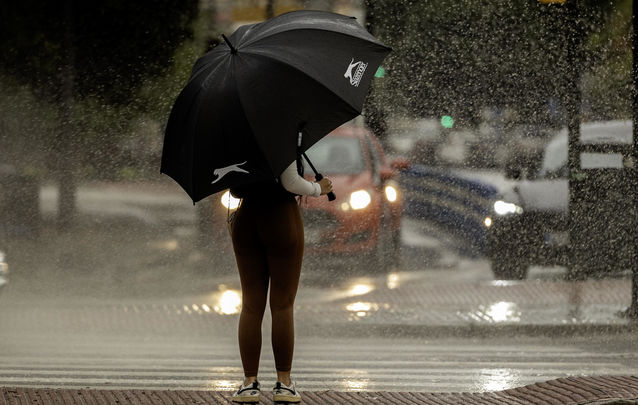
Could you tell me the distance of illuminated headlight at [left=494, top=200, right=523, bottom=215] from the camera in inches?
576

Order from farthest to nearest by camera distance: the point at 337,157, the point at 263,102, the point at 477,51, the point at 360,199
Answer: the point at 477,51 → the point at 337,157 → the point at 360,199 → the point at 263,102

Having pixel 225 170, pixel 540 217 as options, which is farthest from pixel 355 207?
pixel 225 170

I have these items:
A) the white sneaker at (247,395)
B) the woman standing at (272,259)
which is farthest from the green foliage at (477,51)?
the white sneaker at (247,395)

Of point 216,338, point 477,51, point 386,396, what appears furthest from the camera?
point 477,51

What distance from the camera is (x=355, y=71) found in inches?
266

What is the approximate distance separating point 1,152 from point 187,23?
2.57 metres

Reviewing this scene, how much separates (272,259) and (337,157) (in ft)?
26.0

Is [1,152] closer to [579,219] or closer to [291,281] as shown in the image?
[579,219]

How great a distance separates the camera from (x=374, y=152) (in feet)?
48.6

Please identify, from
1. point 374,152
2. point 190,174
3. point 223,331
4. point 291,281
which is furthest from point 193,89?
point 374,152

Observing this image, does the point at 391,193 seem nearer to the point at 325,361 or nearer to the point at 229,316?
the point at 229,316

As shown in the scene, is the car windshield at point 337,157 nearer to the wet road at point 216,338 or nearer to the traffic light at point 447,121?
the wet road at point 216,338

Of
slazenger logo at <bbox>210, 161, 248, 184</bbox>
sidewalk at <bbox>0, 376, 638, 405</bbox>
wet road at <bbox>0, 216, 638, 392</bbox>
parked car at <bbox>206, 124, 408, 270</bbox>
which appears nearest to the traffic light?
parked car at <bbox>206, 124, 408, 270</bbox>

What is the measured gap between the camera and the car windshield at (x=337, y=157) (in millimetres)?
14547
